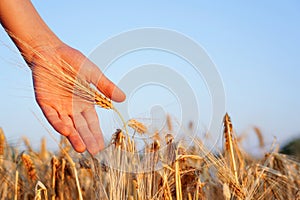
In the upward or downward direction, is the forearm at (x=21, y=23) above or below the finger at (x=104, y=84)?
above

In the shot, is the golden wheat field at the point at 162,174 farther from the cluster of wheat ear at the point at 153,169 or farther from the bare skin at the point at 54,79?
the bare skin at the point at 54,79

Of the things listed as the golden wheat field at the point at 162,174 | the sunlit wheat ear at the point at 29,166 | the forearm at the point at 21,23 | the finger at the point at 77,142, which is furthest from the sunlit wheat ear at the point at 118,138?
the sunlit wheat ear at the point at 29,166

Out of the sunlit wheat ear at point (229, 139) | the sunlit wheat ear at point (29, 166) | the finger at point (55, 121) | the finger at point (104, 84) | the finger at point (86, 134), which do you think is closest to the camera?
the finger at point (104, 84)

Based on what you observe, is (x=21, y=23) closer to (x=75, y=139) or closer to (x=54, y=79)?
(x=54, y=79)

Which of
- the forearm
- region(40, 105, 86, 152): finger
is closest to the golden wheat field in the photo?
region(40, 105, 86, 152): finger

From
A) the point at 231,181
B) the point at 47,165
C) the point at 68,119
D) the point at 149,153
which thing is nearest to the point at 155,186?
the point at 149,153

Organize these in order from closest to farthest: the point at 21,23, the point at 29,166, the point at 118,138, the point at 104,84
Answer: the point at 104,84 → the point at 118,138 → the point at 21,23 → the point at 29,166

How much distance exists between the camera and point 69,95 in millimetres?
1888

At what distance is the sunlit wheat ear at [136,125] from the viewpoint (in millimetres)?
1939

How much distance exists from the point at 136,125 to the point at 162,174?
24 centimetres

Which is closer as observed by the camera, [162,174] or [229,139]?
[162,174]

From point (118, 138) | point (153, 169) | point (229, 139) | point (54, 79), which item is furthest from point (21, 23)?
point (229, 139)

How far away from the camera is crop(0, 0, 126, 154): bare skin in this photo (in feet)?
6.10

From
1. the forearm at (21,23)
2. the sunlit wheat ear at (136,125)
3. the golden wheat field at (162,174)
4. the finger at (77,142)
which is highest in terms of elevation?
the forearm at (21,23)
